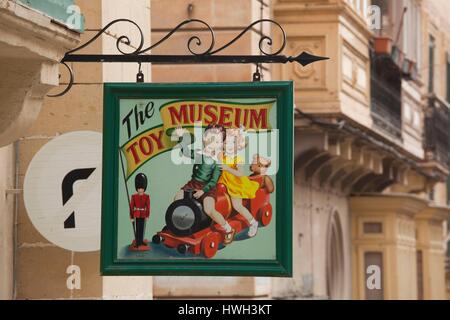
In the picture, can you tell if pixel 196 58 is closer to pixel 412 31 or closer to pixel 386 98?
pixel 386 98

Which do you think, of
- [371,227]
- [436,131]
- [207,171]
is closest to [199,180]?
[207,171]

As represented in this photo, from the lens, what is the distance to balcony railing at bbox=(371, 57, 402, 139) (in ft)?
76.5

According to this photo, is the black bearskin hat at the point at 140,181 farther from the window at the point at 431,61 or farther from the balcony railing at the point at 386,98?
the window at the point at 431,61

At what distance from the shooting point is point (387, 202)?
27109 millimetres

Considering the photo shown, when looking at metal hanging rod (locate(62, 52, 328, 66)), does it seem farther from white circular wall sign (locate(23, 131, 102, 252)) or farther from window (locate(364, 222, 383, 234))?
window (locate(364, 222, 383, 234))

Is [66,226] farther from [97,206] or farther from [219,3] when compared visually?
[219,3]

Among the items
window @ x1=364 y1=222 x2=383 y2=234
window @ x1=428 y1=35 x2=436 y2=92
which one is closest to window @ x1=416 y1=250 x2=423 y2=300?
window @ x1=428 y1=35 x2=436 y2=92

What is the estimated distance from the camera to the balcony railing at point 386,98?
23328 millimetres

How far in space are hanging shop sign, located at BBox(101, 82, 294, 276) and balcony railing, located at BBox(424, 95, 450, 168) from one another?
20050 millimetres

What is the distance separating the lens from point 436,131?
3112 cm

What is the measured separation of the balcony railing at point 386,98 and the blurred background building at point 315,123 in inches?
1.5

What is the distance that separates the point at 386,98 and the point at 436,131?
21.9 feet

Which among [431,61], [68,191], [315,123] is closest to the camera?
[68,191]

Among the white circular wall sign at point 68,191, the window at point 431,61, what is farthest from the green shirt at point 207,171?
the window at point 431,61
